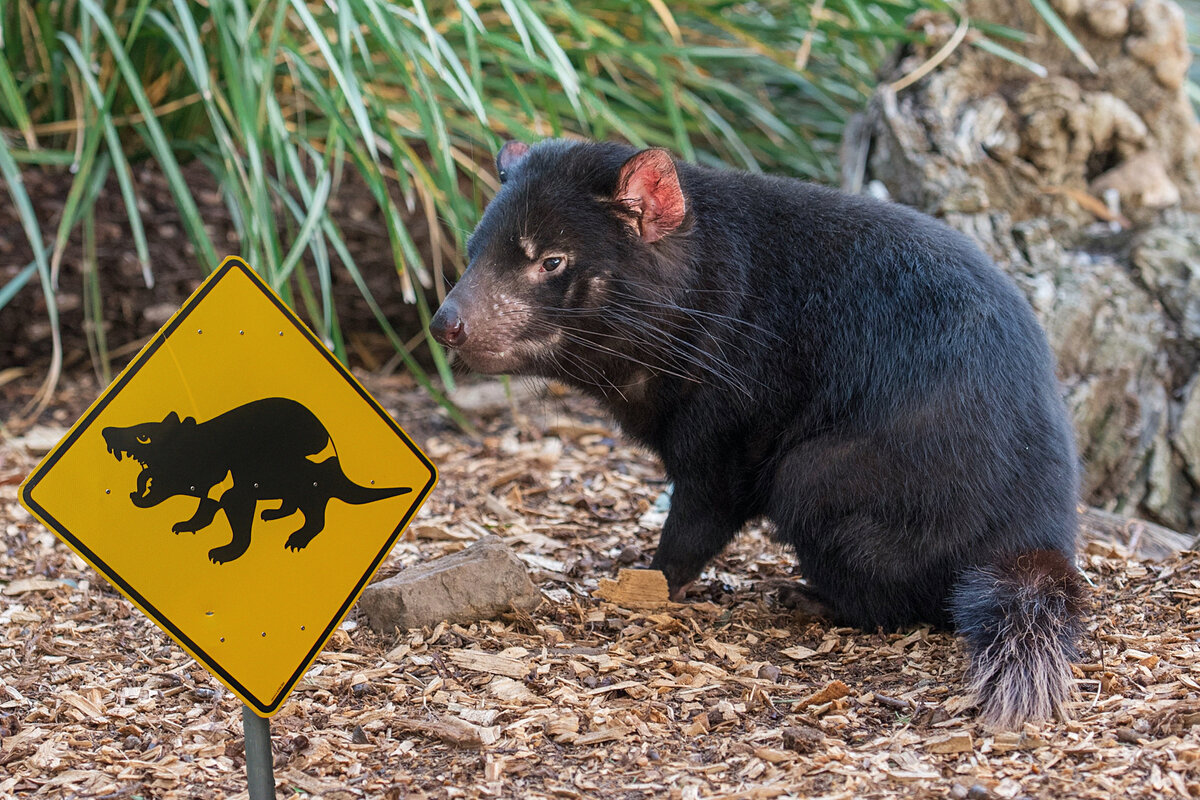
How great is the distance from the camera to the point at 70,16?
14.8 feet

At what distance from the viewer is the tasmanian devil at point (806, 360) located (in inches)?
107

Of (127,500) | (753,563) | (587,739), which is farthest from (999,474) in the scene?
(127,500)

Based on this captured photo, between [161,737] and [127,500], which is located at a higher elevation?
[127,500]

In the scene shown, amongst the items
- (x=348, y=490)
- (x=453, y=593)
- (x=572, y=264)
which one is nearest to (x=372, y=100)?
(x=572, y=264)

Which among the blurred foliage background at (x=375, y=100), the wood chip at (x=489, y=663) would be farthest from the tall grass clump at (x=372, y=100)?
the wood chip at (x=489, y=663)

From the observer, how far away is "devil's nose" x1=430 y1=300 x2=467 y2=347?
2.69m

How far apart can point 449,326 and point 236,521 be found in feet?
3.01

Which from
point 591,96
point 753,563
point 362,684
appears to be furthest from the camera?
point 591,96

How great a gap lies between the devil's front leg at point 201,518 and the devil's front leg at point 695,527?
4.69 feet

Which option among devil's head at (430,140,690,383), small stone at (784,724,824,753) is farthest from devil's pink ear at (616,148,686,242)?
small stone at (784,724,824,753)

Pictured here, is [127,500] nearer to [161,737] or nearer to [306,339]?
[306,339]

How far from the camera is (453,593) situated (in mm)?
2873

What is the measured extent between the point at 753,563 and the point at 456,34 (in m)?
2.84

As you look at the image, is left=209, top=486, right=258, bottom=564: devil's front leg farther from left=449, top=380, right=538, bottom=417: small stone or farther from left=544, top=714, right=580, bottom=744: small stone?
left=449, top=380, right=538, bottom=417: small stone
